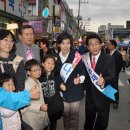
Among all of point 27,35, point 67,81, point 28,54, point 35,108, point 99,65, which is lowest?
point 35,108

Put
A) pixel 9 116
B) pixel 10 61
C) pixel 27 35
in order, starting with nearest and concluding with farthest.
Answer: pixel 9 116 < pixel 10 61 < pixel 27 35

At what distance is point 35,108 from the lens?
4.79 metres

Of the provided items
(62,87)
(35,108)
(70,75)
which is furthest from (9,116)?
(70,75)

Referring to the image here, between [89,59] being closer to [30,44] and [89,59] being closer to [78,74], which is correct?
[78,74]

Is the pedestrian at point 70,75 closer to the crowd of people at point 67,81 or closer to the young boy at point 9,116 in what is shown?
the crowd of people at point 67,81

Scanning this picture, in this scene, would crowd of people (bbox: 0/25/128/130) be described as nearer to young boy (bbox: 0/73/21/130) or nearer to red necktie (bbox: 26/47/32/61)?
red necktie (bbox: 26/47/32/61)

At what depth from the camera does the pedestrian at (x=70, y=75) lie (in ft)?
18.4

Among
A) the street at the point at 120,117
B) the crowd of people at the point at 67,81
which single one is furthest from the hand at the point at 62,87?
the street at the point at 120,117

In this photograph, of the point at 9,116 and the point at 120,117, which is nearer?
the point at 9,116

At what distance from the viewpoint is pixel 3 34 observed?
4.47 metres

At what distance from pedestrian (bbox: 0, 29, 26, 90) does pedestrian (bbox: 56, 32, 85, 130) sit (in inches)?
38.9

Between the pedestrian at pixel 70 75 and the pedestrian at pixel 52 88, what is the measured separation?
0.18m

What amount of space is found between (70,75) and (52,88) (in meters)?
0.45

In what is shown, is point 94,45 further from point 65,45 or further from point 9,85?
point 9,85
